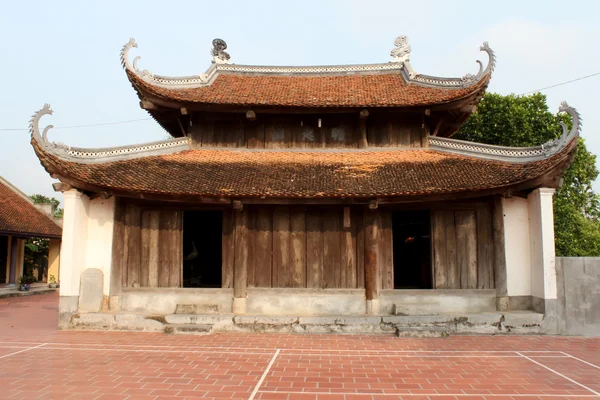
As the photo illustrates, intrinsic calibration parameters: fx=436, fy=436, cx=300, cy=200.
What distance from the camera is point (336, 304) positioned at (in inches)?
419

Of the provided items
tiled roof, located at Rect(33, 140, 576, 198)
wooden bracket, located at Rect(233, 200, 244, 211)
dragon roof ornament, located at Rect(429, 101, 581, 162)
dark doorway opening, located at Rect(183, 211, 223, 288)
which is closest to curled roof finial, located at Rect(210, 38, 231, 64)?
tiled roof, located at Rect(33, 140, 576, 198)

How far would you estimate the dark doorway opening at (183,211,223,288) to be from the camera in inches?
478

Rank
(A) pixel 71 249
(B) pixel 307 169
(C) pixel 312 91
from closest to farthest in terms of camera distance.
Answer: (A) pixel 71 249, (B) pixel 307 169, (C) pixel 312 91

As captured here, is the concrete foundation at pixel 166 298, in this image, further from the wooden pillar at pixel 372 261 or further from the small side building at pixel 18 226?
the small side building at pixel 18 226

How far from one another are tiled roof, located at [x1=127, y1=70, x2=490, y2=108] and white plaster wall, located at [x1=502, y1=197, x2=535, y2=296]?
3.46 meters

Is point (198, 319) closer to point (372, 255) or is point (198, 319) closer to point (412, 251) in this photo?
point (372, 255)

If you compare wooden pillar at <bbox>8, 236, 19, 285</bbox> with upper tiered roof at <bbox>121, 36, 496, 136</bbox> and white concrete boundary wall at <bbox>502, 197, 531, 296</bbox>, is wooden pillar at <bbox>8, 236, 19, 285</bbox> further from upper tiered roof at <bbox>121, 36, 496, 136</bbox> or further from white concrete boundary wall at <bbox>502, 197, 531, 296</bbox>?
white concrete boundary wall at <bbox>502, 197, 531, 296</bbox>

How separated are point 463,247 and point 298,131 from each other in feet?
18.5

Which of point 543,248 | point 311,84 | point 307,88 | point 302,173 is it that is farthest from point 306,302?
point 311,84

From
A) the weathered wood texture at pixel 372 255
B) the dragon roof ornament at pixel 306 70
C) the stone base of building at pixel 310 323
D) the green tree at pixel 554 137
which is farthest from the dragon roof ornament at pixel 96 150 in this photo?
the green tree at pixel 554 137

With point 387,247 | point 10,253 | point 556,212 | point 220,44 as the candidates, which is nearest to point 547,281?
point 387,247

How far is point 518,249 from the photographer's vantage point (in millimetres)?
10508

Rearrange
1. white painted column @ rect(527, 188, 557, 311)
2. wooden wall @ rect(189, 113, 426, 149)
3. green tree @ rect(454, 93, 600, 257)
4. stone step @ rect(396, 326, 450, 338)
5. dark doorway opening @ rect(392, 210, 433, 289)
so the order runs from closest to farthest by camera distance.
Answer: stone step @ rect(396, 326, 450, 338), white painted column @ rect(527, 188, 557, 311), dark doorway opening @ rect(392, 210, 433, 289), wooden wall @ rect(189, 113, 426, 149), green tree @ rect(454, 93, 600, 257)

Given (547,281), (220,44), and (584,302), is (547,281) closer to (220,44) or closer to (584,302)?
(584,302)
